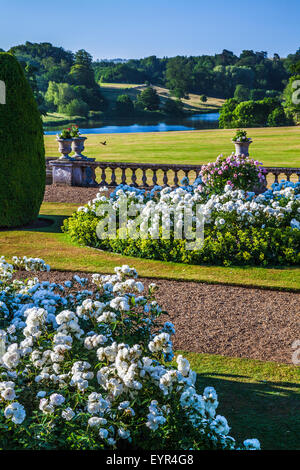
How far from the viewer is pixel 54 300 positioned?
15.9ft

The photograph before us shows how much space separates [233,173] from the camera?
12.9 metres

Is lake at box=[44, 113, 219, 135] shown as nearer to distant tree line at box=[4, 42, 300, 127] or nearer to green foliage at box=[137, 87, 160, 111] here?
distant tree line at box=[4, 42, 300, 127]

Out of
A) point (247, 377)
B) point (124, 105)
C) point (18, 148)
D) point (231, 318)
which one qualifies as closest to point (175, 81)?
point (124, 105)

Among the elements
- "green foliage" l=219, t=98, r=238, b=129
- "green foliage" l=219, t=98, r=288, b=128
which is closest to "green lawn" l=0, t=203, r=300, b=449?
"green foliage" l=219, t=98, r=288, b=128

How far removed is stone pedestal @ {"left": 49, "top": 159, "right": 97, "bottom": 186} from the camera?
18.5m

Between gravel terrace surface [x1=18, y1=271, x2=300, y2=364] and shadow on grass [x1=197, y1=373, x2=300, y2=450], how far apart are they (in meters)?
0.68

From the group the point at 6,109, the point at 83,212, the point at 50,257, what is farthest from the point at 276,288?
the point at 6,109

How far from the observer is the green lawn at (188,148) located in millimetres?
27995

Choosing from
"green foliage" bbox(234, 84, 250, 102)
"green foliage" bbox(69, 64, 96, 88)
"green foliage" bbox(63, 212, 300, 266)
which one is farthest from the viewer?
"green foliage" bbox(234, 84, 250, 102)

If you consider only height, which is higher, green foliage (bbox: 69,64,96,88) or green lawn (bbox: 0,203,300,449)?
green foliage (bbox: 69,64,96,88)

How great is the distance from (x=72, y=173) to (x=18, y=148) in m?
6.62

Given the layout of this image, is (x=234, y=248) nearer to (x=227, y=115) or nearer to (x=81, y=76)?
(x=227, y=115)

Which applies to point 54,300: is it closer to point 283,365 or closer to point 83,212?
point 283,365
